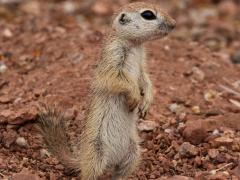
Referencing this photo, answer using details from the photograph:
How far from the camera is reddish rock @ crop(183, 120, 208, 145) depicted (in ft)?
20.0

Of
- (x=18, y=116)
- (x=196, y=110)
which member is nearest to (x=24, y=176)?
(x=18, y=116)

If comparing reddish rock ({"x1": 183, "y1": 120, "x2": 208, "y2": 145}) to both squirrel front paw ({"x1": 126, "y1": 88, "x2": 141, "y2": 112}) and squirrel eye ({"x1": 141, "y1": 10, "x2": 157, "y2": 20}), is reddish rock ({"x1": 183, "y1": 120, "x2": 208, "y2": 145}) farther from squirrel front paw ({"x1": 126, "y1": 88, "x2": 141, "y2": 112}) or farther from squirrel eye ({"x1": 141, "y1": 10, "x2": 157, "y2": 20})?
squirrel eye ({"x1": 141, "y1": 10, "x2": 157, "y2": 20})

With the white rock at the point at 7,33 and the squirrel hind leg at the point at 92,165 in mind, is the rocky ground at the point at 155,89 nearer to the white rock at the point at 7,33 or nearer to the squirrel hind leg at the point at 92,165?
the white rock at the point at 7,33

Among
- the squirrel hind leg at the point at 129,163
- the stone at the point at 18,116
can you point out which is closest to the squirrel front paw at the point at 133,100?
the squirrel hind leg at the point at 129,163

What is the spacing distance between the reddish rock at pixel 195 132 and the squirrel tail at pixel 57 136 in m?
1.10

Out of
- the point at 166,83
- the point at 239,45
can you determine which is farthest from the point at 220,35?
the point at 166,83

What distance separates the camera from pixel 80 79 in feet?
23.6

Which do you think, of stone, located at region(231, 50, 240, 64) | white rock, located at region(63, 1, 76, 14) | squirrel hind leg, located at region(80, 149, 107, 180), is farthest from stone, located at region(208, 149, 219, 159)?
white rock, located at region(63, 1, 76, 14)

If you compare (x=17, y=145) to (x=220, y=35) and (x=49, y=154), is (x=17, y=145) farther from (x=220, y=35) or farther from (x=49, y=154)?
(x=220, y=35)

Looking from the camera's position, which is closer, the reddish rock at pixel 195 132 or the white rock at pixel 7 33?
the reddish rock at pixel 195 132

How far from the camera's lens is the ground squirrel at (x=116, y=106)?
5.54 metres

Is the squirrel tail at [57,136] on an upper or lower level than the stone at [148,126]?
upper

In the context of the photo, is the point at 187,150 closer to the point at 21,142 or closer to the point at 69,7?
the point at 21,142

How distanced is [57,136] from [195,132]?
1286mm
